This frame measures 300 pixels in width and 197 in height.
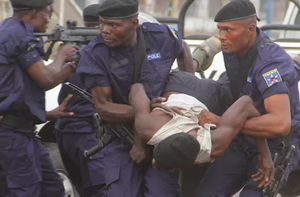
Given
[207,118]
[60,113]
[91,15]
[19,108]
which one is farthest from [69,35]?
[207,118]

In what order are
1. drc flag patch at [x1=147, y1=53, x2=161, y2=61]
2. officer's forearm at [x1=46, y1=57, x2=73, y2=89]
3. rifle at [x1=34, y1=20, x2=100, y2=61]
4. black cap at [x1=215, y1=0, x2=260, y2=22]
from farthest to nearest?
rifle at [x1=34, y1=20, x2=100, y2=61] < officer's forearm at [x1=46, y1=57, x2=73, y2=89] < drc flag patch at [x1=147, y1=53, x2=161, y2=61] < black cap at [x1=215, y1=0, x2=260, y2=22]

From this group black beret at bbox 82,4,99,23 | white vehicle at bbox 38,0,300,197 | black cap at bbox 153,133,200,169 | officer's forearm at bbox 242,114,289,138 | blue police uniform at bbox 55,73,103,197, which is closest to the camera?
black cap at bbox 153,133,200,169

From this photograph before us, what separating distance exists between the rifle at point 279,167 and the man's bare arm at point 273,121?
353 mm

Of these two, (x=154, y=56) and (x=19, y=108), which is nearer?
(x=154, y=56)

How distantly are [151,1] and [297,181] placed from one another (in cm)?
756

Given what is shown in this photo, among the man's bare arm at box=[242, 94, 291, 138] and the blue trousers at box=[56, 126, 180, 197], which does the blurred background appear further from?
the man's bare arm at box=[242, 94, 291, 138]

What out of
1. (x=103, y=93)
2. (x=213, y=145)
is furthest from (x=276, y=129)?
(x=103, y=93)

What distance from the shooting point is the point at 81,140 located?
5.88 meters

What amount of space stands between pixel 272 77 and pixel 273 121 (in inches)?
11.2

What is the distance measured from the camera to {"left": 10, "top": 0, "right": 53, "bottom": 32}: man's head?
492cm

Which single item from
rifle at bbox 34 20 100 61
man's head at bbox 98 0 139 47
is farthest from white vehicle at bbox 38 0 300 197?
man's head at bbox 98 0 139 47

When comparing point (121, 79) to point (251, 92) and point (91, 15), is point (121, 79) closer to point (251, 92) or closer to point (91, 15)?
point (251, 92)

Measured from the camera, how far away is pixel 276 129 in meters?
3.99

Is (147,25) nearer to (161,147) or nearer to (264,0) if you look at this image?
(161,147)
